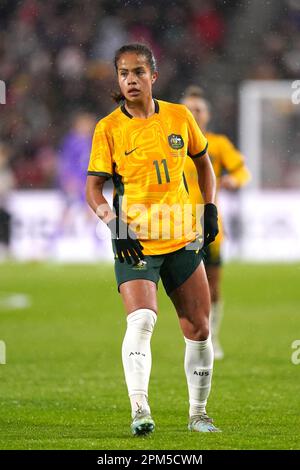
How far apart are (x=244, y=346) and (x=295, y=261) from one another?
30.2ft

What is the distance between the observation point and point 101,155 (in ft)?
21.9

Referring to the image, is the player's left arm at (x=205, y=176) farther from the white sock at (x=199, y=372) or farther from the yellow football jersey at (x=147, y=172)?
the white sock at (x=199, y=372)

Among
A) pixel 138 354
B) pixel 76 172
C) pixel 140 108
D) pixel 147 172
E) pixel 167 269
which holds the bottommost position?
pixel 138 354

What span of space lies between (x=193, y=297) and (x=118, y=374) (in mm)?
3242

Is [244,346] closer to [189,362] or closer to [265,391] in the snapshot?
[265,391]

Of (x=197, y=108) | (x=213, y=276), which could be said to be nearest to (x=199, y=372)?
(x=197, y=108)

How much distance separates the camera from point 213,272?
10.8m

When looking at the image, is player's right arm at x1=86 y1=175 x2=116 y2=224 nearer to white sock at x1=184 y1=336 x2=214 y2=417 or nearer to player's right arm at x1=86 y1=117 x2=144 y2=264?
player's right arm at x1=86 y1=117 x2=144 y2=264

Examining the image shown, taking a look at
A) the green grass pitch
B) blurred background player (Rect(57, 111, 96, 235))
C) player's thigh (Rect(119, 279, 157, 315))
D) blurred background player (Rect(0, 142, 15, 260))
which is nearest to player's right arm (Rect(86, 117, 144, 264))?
player's thigh (Rect(119, 279, 157, 315))

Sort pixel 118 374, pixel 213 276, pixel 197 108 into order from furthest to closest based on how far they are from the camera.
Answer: pixel 213 276 → pixel 197 108 → pixel 118 374

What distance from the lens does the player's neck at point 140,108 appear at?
677 cm

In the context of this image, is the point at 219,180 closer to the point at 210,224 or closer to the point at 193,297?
the point at 210,224

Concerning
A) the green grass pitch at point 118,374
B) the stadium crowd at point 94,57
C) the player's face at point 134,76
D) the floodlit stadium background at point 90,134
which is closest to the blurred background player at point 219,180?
the green grass pitch at point 118,374

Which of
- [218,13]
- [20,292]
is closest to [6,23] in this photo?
[218,13]
